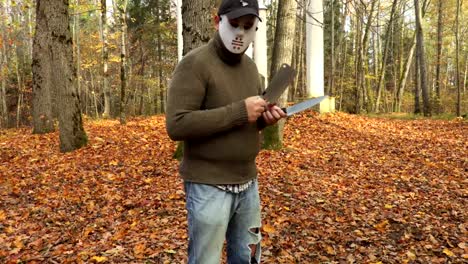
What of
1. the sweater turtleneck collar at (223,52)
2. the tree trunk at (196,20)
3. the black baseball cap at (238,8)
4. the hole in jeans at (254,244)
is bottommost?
the hole in jeans at (254,244)

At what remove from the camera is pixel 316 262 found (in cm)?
449

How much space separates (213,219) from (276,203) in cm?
418

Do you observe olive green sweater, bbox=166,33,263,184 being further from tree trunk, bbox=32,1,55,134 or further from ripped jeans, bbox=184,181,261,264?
tree trunk, bbox=32,1,55,134

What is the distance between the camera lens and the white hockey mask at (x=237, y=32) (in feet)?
7.34

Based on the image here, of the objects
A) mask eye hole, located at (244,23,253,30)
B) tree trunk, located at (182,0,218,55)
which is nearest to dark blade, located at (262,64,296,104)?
mask eye hole, located at (244,23,253,30)

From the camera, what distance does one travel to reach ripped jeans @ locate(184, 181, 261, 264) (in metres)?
2.27

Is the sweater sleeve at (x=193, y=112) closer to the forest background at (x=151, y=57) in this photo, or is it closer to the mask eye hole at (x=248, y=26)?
the mask eye hole at (x=248, y=26)

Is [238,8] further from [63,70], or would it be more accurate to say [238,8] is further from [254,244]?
[63,70]

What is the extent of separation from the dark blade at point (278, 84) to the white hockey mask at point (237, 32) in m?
0.28

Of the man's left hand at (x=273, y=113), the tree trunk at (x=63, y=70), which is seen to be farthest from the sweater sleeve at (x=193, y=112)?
the tree trunk at (x=63, y=70)

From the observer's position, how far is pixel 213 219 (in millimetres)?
2262

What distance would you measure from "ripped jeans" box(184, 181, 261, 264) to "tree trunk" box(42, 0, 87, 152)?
8.95m

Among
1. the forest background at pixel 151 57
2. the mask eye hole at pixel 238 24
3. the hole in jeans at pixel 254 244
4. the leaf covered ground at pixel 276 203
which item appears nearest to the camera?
the mask eye hole at pixel 238 24

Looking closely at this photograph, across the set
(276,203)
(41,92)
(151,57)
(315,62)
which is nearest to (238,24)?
(276,203)
